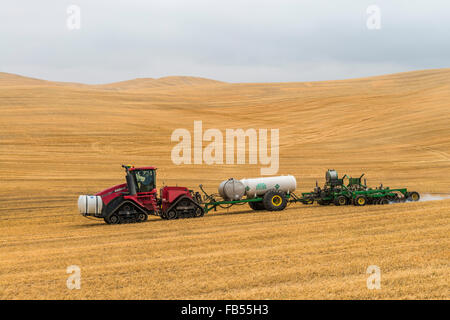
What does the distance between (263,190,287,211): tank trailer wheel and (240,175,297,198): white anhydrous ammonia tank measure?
1.55ft

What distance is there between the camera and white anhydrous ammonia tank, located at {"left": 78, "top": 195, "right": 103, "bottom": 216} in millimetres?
22156

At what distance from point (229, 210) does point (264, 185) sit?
105 inches

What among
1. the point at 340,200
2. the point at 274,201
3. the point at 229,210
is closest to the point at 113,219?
the point at 229,210

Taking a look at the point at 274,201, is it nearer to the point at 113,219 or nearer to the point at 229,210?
the point at 229,210

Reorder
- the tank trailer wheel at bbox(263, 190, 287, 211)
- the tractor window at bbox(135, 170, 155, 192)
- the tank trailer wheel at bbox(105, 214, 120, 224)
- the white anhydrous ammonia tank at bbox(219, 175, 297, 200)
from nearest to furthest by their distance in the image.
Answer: the tank trailer wheel at bbox(105, 214, 120, 224)
the tractor window at bbox(135, 170, 155, 192)
the white anhydrous ammonia tank at bbox(219, 175, 297, 200)
the tank trailer wheel at bbox(263, 190, 287, 211)

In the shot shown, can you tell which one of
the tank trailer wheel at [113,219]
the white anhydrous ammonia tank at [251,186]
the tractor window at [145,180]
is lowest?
the tank trailer wheel at [113,219]

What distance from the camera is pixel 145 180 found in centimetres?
2327

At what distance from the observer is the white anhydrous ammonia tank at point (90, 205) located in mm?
22156

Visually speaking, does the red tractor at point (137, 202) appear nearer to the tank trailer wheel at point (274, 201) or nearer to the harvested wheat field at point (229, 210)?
the harvested wheat field at point (229, 210)

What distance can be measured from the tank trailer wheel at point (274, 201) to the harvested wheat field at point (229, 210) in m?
0.55

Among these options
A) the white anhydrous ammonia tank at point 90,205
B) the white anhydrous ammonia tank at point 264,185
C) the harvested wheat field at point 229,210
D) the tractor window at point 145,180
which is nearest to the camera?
the harvested wheat field at point 229,210

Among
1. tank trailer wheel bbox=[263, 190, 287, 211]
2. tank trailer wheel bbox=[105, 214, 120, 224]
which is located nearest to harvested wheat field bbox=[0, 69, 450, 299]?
tank trailer wheel bbox=[263, 190, 287, 211]

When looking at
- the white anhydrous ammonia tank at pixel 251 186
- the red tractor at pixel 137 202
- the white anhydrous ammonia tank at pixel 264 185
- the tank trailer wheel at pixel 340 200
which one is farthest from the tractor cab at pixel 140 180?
the tank trailer wheel at pixel 340 200

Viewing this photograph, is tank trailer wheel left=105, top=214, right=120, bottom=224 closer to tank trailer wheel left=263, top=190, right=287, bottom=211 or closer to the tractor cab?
the tractor cab
